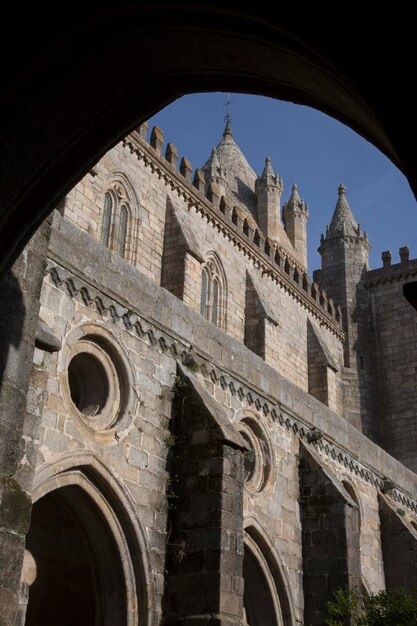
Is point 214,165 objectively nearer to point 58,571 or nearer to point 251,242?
point 251,242

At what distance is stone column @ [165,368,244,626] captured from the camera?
939 centimetres

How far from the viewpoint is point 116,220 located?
72.7 ft

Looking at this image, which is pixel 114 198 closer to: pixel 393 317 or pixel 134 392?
pixel 134 392

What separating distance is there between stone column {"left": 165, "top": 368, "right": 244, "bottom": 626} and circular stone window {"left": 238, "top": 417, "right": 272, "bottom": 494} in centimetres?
224

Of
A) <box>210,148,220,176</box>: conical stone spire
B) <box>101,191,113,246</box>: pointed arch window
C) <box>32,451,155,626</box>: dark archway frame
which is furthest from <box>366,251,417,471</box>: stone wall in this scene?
<box>32,451,155,626</box>: dark archway frame

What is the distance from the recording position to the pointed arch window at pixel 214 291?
2534 cm

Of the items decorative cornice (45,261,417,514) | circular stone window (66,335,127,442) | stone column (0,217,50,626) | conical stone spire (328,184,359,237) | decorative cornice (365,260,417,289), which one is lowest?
stone column (0,217,50,626)

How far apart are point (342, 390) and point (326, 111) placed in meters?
30.7

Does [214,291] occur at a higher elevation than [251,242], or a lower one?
lower

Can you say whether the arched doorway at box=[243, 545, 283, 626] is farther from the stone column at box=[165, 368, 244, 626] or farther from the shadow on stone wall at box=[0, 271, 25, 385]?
the shadow on stone wall at box=[0, 271, 25, 385]

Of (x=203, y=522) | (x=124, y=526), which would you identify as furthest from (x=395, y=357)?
(x=124, y=526)

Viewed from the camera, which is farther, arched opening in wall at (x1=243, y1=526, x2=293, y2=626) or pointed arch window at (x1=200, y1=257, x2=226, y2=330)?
pointed arch window at (x1=200, y1=257, x2=226, y2=330)

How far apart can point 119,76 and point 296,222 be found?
35506 mm

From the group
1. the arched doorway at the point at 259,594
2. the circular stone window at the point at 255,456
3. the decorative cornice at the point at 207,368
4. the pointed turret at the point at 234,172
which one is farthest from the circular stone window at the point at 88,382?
the pointed turret at the point at 234,172
